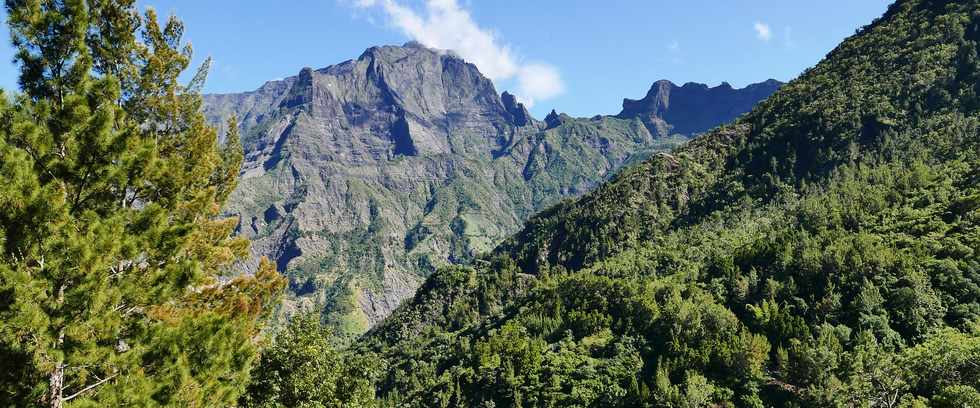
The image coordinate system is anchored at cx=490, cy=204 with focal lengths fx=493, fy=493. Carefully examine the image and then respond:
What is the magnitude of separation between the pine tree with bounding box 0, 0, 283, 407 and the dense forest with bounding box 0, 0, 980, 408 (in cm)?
7

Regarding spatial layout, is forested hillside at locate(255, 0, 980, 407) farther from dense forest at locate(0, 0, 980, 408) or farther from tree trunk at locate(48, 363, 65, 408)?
tree trunk at locate(48, 363, 65, 408)

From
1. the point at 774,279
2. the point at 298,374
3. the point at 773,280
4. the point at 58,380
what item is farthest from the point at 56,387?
the point at 774,279

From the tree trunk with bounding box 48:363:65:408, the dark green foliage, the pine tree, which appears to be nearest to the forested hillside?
the dark green foliage

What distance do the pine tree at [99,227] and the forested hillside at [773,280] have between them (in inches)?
496

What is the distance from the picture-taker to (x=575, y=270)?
177 metres

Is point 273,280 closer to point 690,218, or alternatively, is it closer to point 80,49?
point 80,49

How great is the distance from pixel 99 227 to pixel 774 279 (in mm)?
113772

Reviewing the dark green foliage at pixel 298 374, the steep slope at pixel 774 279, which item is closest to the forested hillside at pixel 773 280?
the steep slope at pixel 774 279

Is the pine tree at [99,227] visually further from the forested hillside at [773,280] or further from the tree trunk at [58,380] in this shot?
the forested hillside at [773,280]

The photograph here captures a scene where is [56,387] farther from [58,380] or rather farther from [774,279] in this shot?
[774,279]

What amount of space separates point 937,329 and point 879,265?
15063mm

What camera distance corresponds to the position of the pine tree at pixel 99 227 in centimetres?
1175

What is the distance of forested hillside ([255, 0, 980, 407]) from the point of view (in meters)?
77.7

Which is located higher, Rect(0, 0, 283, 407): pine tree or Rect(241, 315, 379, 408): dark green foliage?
Rect(0, 0, 283, 407): pine tree
